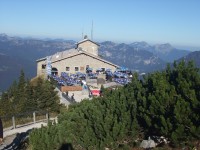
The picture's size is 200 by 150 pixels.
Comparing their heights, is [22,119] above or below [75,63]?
above

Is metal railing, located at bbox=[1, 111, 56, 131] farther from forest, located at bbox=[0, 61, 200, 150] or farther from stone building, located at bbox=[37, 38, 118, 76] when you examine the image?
stone building, located at bbox=[37, 38, 118, 76]

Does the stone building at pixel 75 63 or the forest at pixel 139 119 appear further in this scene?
the stone building at pixel 75 63

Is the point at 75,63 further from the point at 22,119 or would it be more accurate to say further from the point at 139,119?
the point at 139,119

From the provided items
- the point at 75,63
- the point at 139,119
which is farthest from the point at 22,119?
the point at 75,63

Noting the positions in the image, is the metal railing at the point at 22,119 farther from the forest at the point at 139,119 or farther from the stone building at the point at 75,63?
the stone building at the point at 75,63

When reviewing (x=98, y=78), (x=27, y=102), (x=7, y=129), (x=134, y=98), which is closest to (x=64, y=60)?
(x=98, y=78)

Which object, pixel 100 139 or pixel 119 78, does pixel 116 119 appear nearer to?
pixel 100 139

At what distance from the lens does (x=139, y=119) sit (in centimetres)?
1284

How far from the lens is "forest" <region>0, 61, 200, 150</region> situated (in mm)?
11289

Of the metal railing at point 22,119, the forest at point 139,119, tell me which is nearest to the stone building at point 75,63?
the metal railing at point 22,119

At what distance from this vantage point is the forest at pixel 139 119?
37.0ft

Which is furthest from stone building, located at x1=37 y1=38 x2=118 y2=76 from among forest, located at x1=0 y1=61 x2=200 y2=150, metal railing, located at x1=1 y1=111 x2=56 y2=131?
forest, located at x1=0 y1=61 x2=200 y2=150

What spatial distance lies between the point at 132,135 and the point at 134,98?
5.53 ft

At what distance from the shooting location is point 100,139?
40.7ft
